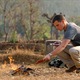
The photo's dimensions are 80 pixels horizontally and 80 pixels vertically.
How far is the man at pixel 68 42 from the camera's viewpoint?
649 cm

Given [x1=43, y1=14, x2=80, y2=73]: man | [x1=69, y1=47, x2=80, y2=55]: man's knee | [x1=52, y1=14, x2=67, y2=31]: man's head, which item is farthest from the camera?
[x1=69, y1=47, x2=80, y2=55]: man's knee

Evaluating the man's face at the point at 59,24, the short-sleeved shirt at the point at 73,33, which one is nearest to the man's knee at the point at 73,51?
the short-sleeved shirt at the point at 73,33

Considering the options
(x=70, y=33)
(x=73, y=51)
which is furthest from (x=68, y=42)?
(x=73, y=51)

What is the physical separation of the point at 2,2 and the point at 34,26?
4.49 metres

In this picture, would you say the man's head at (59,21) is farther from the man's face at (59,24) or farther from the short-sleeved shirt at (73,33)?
the short-sleeved shirt at (73,33)

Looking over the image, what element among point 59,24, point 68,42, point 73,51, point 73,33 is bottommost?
point 73,51

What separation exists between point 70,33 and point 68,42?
186 mm

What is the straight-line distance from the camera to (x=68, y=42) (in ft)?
21.5

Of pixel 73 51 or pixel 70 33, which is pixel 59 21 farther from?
pixel 73 51

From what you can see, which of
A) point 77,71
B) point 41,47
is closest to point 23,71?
point 77,71

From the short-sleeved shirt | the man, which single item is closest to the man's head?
the man

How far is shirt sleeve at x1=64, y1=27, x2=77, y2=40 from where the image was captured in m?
6.57

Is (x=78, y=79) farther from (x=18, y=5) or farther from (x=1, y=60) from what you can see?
(x=18, y=5)

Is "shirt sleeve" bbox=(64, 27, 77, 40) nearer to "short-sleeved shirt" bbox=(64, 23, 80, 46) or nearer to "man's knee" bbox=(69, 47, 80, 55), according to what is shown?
"short-sleeved shirt" bbox=(64, 23, 80, 46)
